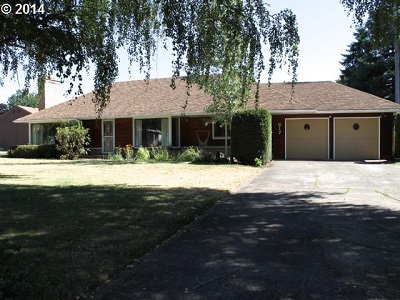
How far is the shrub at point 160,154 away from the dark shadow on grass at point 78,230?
11.6m

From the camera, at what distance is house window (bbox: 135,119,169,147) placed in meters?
24.3

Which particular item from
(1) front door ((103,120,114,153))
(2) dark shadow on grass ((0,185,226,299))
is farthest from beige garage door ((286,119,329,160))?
(2) dark shadow on grass ((0,185,226,299))

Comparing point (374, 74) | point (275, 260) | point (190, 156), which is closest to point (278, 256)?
point (275, 260)

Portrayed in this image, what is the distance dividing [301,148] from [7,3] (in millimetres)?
19938

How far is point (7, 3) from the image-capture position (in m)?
5.34

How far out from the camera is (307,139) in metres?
23.1

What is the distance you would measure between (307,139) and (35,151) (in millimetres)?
17303

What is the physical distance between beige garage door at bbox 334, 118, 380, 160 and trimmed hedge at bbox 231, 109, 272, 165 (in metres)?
6.84

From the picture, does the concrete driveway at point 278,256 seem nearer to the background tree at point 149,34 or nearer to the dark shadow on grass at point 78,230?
the dark shadow on grass at point 78,230

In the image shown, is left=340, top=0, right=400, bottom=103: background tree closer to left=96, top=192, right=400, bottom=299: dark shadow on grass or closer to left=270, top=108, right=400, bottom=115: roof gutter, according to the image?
left=96, top=192, right=400, bottom=299: dark shadow on grass

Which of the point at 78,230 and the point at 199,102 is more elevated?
the point at 199,102

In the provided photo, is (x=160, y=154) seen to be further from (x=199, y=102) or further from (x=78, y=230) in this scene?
(x=78, y=230)

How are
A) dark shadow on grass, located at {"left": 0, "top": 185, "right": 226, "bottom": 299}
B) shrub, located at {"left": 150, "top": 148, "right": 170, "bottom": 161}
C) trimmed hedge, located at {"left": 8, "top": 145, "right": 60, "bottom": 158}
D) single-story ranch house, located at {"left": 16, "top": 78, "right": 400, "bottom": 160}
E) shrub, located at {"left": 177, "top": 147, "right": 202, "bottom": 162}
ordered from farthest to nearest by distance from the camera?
trimmed hedge, located at {"left": 8, "top": 145, "right": 60, "bottom": 158}, single-story ranch house, located at {"left": 16, "top": 78, "right": 400, "bottom": 160}, shrub, located at {"left": 150, "top": 148, "right": 170, "bottom": 161}, shrub, located at {"left": 177, "top": 147, "right": 202, "bottom": 162}, dark shadow on grass, located at {"left": 0, "top": 185, "right": 226, "bottom": 299}

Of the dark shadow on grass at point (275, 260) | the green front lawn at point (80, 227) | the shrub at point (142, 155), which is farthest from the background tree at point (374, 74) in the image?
the dark shadow on grass at point (275, 260)
